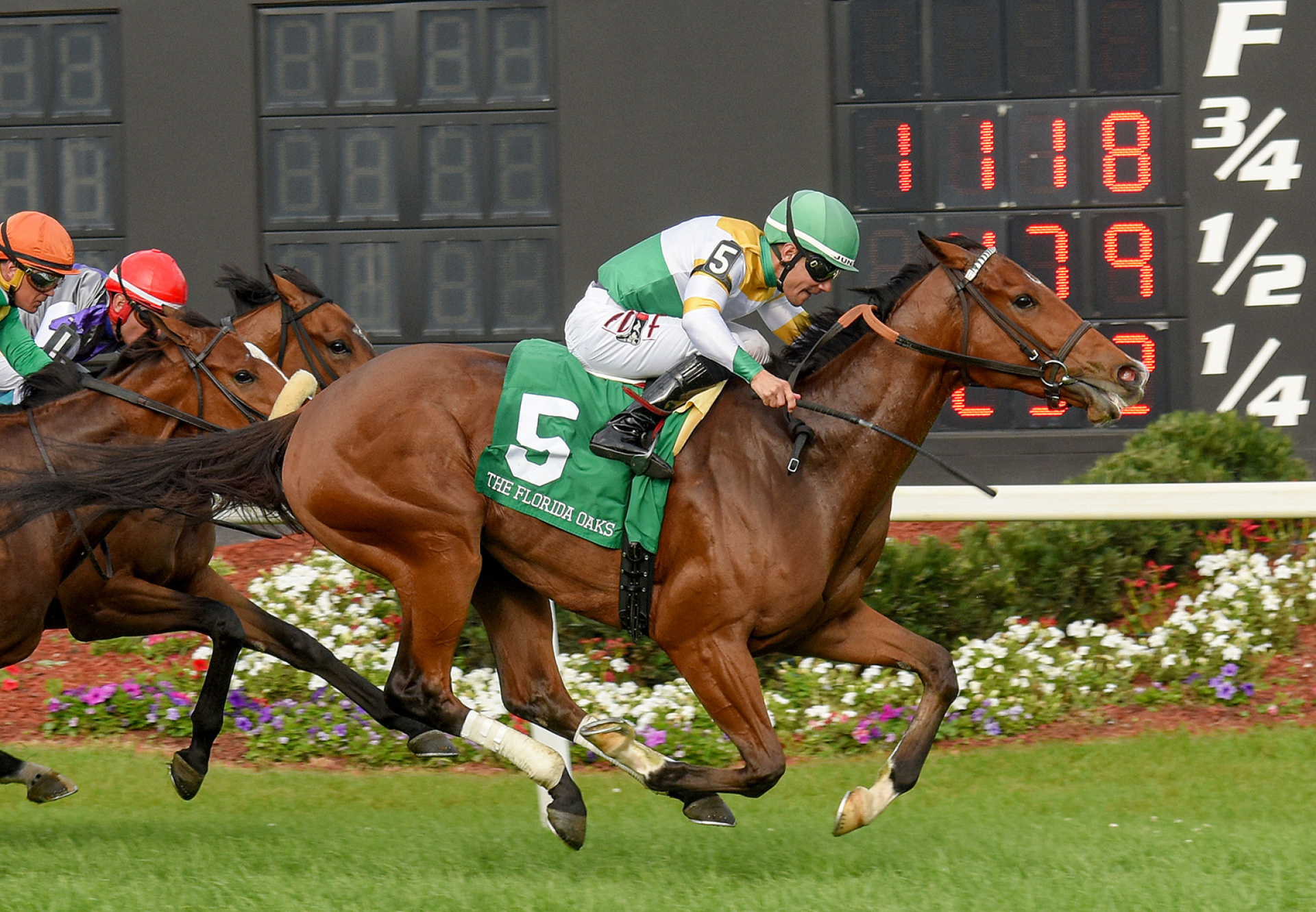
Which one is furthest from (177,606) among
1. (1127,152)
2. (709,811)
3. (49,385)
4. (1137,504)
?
(1127,152)

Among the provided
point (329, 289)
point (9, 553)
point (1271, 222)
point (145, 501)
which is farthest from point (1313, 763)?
point (329, 289)

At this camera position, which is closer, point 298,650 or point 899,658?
point 899,658

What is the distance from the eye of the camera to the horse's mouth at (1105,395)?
4.24 metres

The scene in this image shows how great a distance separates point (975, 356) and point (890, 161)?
353 centimetres

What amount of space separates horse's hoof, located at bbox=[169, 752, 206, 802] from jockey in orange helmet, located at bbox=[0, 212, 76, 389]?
1.37 meters

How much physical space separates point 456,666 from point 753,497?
2.51 m

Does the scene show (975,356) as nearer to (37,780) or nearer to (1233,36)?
(37,780)

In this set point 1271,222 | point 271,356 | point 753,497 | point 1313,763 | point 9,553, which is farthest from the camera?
point 1271,222

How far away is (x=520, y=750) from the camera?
436cm

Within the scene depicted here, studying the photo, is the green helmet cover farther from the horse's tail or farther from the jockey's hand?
the horse's tail

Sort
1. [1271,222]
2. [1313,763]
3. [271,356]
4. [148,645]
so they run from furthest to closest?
1. [1271,222]
2. [148,645]
3. [271,356]
4. [1313,763]

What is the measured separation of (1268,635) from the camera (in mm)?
6305

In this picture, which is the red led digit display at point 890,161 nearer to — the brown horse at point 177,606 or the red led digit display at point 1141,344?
the red led digit display at point 1141,344

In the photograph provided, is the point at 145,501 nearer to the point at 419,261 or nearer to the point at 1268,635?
the point at 419,261
